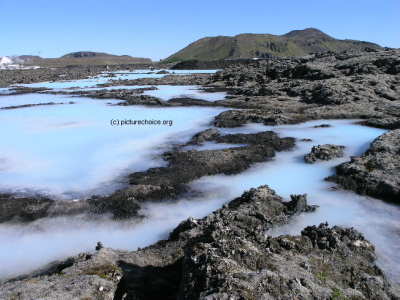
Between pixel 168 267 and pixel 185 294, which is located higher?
pixel 185 294

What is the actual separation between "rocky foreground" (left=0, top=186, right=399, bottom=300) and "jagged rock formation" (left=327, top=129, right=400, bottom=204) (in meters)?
2.98

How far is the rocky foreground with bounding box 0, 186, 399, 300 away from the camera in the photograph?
350 centimetres

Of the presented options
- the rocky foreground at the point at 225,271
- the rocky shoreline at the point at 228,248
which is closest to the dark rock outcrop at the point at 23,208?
the rocky shoreline at the point at 228,248

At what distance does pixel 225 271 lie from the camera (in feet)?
11.7

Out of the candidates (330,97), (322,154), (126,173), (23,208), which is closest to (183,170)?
(126,173)

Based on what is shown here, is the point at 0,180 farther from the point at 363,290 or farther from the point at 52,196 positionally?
the point at 363,290

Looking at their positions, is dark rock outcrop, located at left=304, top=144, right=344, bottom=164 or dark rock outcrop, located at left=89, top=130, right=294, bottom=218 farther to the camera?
dark rock outcrop, located at left=304, top=144, right=344, bottom=164

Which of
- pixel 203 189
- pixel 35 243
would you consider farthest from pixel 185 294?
pixel 203 189

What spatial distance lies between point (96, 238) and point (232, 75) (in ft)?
125

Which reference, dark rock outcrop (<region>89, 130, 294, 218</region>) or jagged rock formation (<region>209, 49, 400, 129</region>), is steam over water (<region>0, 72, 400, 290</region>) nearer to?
dark rock outcrop (<region>89, 130, 294, 218</region>)

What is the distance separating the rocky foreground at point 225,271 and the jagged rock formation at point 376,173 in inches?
117

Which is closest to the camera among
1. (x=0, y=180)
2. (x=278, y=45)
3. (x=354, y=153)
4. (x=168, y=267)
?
(x=168, y=267)

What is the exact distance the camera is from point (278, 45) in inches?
7372

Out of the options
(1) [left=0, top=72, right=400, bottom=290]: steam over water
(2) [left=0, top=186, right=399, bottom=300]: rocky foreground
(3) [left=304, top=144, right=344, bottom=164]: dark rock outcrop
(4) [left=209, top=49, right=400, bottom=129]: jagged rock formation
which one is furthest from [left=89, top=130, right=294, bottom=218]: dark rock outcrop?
(4) [left=209, top=49, right=400, bottom=129]: jagged rock formation
